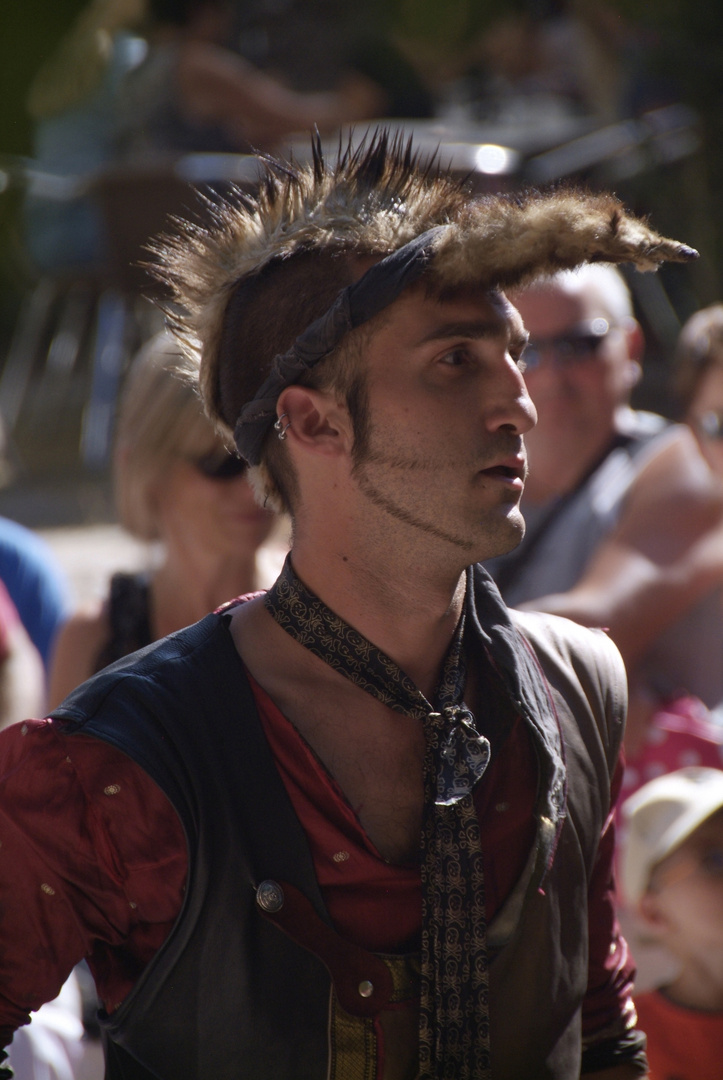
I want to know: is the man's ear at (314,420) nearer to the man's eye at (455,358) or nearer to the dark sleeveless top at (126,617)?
the man's eye at (455,358)

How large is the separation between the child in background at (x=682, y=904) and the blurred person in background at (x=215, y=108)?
5159mm

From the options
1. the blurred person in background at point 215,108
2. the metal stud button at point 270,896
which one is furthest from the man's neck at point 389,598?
the blurred person in background at point 215,108

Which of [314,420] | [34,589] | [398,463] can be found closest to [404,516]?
[398,463]

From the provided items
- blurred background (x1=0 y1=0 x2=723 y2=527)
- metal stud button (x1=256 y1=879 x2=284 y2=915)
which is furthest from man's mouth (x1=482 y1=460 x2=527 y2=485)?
blurred background (x1=0 y1=0 x2=723 y2=527)

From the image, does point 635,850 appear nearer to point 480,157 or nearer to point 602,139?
point 480,157

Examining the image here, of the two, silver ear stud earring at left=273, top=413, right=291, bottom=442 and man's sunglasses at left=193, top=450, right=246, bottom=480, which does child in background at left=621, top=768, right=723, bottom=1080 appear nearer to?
man's sunglasses at left=193, top=450, right=246, bottom=480

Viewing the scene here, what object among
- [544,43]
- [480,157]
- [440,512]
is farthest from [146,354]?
[544,43]

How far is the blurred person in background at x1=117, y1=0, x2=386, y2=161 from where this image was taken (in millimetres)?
6434

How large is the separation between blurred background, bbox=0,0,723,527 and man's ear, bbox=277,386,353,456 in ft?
8.99

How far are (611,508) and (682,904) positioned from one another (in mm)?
1118

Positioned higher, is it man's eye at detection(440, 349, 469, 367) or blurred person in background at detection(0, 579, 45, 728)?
man's eye at detection(440, 349, 469, 367)

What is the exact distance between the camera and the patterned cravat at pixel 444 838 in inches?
53.6

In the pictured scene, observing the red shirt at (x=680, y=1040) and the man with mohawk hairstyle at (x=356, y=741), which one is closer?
the man with mohawk hairstyle at (x=356, y=741)

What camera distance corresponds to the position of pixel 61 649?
8.77 feet
